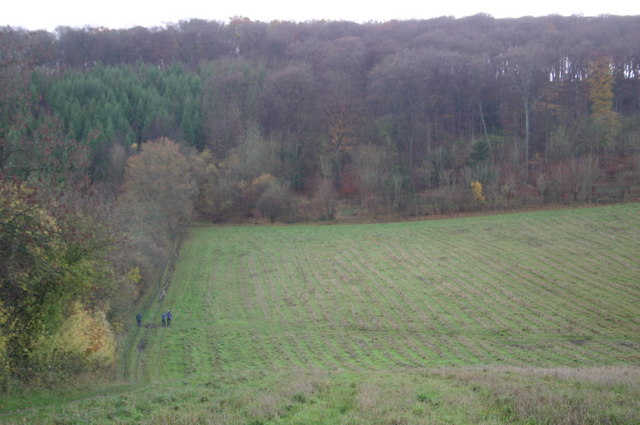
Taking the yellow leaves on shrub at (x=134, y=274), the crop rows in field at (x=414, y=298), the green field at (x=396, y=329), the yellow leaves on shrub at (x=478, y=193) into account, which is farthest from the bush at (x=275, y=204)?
the yellow leaves on shrub at (x=134, y=274)

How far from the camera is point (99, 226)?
19.6m

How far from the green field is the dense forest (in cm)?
497

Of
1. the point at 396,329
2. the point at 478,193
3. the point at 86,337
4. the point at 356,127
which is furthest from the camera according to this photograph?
the point at 356,127

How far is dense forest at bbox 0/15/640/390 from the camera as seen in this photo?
4866 centimetres

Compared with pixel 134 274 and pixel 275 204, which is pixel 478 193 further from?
pixel 134 274

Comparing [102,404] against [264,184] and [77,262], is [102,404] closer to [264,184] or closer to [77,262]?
[77,262]

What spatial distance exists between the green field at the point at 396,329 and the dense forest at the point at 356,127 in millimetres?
4968

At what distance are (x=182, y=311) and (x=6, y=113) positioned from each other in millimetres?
16946

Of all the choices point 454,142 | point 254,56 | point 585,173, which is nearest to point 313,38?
point 254,56

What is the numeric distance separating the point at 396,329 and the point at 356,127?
4472cm

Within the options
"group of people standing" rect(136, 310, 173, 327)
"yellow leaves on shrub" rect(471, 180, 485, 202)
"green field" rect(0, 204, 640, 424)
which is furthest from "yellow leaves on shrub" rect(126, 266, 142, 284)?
"yellow leaves on shrub" rect(471, 180, 485, 202)

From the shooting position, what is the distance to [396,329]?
2608 centimetres

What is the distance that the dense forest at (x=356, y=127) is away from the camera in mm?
48656

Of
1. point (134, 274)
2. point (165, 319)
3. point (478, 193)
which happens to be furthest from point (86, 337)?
point (478, 193)
